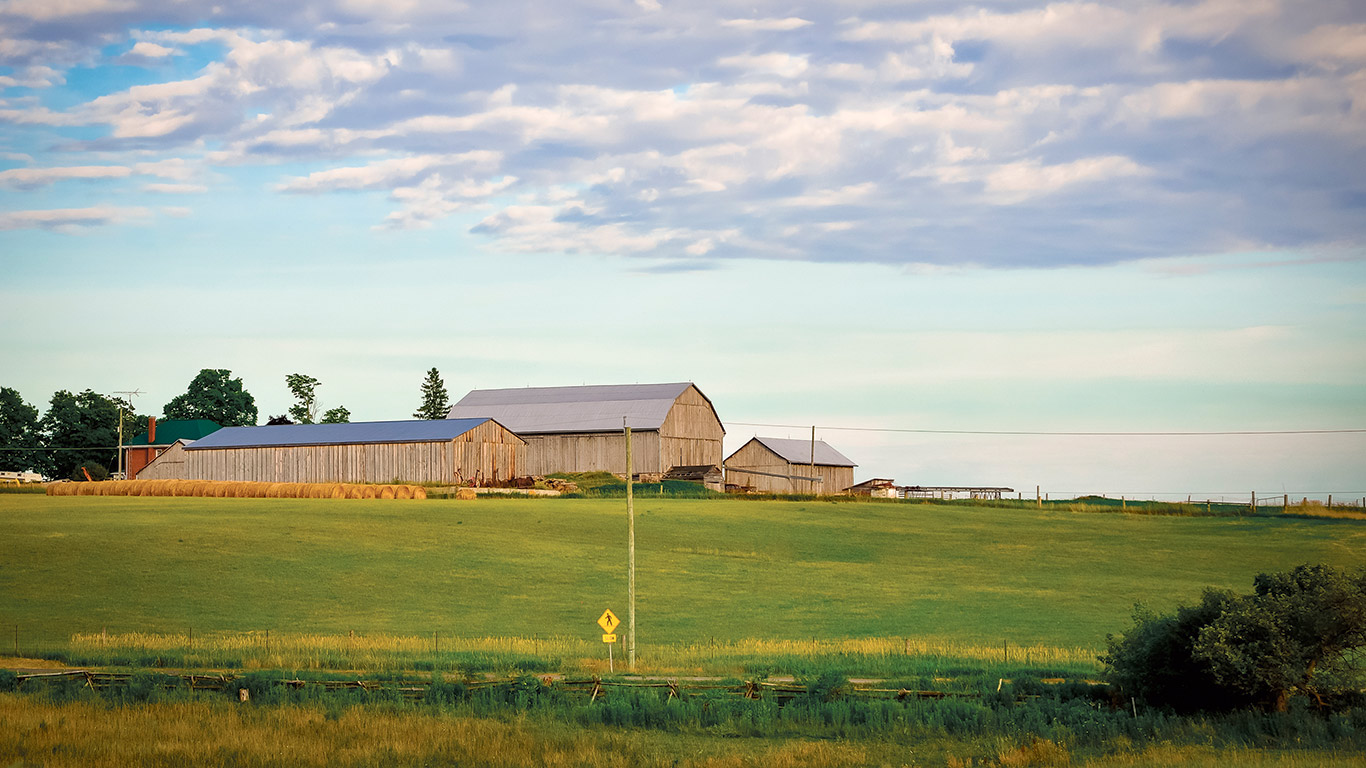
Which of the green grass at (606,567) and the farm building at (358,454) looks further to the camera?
the farm building at (358,454)

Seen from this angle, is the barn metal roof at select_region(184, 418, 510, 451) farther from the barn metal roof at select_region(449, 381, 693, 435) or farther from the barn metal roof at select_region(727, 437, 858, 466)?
the barn metal roof at select_region(727, 437, 858, 466)

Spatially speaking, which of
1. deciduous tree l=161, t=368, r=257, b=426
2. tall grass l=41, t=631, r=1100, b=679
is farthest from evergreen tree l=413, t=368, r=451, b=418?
tall grass l=41, t=631, r=1100, b=679

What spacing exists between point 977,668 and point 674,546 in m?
30.6

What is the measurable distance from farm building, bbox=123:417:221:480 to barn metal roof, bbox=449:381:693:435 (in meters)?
30.0

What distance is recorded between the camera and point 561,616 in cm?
4547

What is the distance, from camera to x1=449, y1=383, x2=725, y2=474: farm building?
104000mm

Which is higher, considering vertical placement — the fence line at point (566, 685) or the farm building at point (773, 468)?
the farm building at point (773, 468)

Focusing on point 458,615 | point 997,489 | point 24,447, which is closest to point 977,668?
point 458,615

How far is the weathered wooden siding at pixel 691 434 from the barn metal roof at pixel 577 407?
1.30 metres

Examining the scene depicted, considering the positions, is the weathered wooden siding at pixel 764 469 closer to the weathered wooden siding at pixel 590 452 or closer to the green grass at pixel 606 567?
the weathered wooden siding at pixel 590 452

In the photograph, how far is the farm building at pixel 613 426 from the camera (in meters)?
104

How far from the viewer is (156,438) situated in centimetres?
12719

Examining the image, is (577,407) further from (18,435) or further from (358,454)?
(18,435)

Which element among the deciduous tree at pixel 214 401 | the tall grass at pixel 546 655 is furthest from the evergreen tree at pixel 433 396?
the tall grass at pixel 546 655
